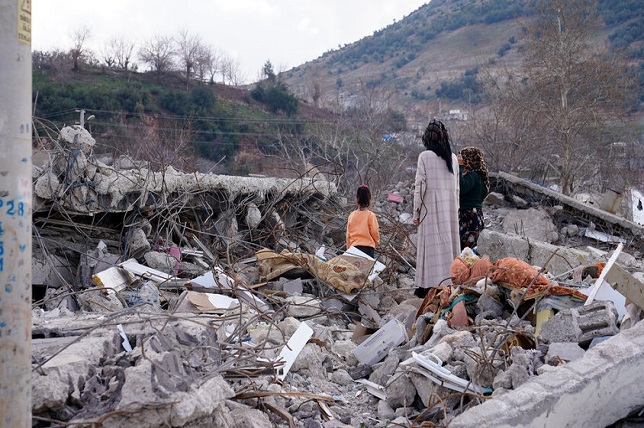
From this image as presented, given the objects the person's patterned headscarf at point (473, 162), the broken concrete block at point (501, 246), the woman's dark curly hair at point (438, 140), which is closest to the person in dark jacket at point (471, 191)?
the person's patterned headscarf at point (473, 162)

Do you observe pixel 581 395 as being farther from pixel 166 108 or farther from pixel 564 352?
pixel 166 108

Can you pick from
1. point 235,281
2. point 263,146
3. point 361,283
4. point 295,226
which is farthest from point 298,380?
point 263,146

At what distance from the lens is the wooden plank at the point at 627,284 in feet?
13.2

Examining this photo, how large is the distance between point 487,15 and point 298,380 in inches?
3509

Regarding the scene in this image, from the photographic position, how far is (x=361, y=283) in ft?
20.6

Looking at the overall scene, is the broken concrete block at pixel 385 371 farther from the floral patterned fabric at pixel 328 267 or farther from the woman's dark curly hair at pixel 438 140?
the woman's dark curly hair at pixel 438 140

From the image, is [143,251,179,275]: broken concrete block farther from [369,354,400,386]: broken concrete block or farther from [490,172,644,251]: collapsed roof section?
[490,172,644,251]: collapsed roof section

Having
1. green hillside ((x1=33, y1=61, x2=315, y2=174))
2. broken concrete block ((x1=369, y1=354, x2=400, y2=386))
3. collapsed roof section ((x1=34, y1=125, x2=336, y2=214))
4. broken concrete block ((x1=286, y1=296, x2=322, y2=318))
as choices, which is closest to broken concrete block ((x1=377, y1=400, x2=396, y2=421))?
broken concrete block ((x1=369, y1=354, x2=400, y2=386))

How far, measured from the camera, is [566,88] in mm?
18312

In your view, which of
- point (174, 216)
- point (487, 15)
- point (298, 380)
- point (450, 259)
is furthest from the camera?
point (487, 15)

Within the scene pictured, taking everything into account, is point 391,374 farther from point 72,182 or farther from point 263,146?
point 263,146

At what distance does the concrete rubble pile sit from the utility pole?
0.52 m

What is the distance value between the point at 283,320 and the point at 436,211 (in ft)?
6.42

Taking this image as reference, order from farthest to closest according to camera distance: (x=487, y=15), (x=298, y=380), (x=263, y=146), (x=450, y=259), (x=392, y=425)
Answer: (x=487, y=15)
(x=263, y=146)
(x=450, y=259)
(x=298, y=380)
(x=392, y=425)
